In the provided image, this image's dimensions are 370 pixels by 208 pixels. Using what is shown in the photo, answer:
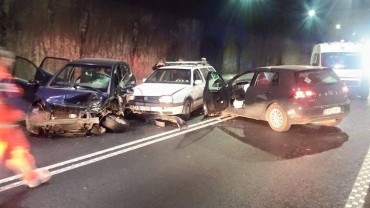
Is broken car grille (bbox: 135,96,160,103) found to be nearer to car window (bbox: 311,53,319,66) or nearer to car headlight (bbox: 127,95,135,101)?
car headlight (bbox: 127,95,135,101)

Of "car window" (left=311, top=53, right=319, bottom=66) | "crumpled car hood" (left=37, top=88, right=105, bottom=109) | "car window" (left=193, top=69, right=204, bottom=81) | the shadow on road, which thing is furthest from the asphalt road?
"car window" (left=311, top=53, right=319, bottom=66)

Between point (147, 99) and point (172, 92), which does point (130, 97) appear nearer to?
point (147, 99)

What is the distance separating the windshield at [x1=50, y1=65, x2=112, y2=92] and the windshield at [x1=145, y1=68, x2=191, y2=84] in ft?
7.76

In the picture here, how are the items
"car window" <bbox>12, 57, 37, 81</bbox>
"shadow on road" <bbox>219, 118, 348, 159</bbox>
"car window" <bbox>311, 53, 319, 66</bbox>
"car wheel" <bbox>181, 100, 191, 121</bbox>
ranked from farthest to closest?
"car window" <bbox>311, 53, 319, 66</bbox>, "car window" <bbox>12, 57, 37, 81</bbox>, "car wheel" <bbox>181, 100, 191, 121</bbox>, "shadow on road" <bbox>219, 118, 348, 159</bbox>

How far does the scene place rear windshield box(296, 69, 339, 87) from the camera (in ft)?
29.9

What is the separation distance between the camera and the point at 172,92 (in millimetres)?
10461

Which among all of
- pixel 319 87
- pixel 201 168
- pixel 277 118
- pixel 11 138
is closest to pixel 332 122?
pixel 319 87

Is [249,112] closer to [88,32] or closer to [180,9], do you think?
[88,32]

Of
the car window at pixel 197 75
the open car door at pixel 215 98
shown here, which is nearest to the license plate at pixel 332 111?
the open car door at pixel 215 98

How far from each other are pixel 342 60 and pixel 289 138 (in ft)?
28.0

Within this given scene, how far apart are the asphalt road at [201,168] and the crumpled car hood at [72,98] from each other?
725 mm

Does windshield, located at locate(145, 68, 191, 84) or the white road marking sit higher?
windshield, located at locate(145, 68, 191, 84)

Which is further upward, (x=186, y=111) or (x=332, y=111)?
(x=332, y=111)

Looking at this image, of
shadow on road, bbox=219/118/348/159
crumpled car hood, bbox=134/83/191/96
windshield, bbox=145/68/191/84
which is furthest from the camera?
windshield, bbox=145/68/191/84
